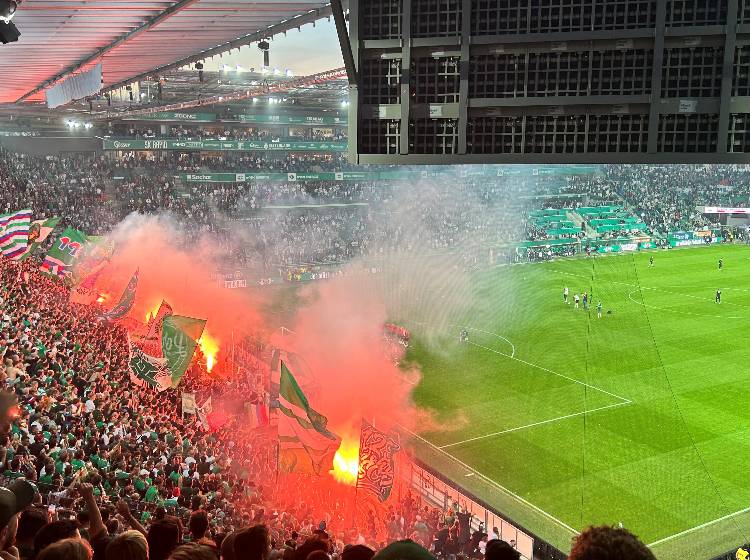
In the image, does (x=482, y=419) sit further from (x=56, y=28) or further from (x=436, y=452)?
(x=56, y=28)

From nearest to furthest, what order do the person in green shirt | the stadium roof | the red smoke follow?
the person in green shirt
the stadium roof
the red smoke

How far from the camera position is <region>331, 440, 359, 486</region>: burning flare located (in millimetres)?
12281

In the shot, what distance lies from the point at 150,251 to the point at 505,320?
53.0 feet

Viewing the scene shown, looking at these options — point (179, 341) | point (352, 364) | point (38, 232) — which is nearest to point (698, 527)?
point (179, 341)

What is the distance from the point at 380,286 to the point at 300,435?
85.2ft

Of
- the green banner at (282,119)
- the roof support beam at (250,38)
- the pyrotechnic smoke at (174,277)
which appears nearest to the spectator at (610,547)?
the roof support beam at (250,38)

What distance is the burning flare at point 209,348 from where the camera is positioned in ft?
63.8

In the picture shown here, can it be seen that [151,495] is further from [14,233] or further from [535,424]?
[14,233]

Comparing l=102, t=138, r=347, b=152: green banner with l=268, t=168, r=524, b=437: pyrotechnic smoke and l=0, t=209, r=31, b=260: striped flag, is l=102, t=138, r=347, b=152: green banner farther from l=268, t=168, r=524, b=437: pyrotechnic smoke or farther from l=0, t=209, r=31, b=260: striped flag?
l=0, t=209, r=31, b=260: striped flag

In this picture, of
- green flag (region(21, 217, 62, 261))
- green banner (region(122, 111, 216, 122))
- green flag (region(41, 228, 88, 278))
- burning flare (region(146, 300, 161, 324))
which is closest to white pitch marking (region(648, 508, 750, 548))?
burning flare (region(146, 300, 161, 324))

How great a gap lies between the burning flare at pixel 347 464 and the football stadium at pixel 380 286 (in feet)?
0.16

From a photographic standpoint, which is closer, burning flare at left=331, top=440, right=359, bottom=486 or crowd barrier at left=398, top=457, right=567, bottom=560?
crowd barrier at left=398, top=457, right=567, bottom=560

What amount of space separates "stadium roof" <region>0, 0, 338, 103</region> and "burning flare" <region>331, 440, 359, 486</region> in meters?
7.80

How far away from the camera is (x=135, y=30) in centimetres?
1337
